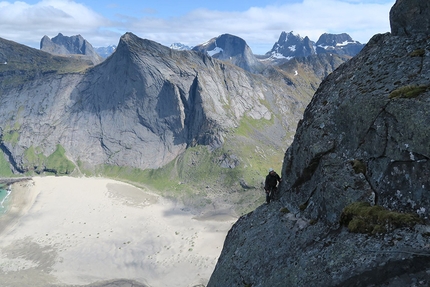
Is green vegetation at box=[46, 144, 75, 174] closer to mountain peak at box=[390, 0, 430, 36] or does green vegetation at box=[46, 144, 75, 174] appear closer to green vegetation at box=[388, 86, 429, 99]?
mountain peak at box=[390, 0, 430, 36]

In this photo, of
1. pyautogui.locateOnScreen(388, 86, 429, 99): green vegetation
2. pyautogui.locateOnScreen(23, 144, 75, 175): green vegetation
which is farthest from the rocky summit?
pyautogui.locateOnScreen(23, 144, 75, 175): green vegetation

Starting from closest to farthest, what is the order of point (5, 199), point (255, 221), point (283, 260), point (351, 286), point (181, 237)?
point (351, 286) → point (283, 260) → point (255, 221) → point (181, 237) → point (5, 199)

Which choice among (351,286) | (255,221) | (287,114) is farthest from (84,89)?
(351,286)

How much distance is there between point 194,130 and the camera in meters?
112

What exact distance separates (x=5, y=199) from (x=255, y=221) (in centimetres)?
9109

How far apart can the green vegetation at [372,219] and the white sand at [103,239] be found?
40.2 m

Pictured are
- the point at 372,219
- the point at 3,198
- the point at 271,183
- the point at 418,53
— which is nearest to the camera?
the point at 372,219

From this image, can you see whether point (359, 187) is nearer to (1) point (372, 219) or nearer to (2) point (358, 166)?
(2) point (358, 166)

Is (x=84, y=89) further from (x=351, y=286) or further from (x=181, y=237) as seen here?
(x=351, y=286)

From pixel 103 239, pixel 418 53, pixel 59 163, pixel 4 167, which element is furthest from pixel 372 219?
pixel 4 167

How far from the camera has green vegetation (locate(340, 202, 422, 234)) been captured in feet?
34.6

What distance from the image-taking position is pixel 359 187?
42.9 feet

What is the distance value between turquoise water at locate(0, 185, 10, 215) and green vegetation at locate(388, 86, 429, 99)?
293 ft

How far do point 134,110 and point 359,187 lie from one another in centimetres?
11313
